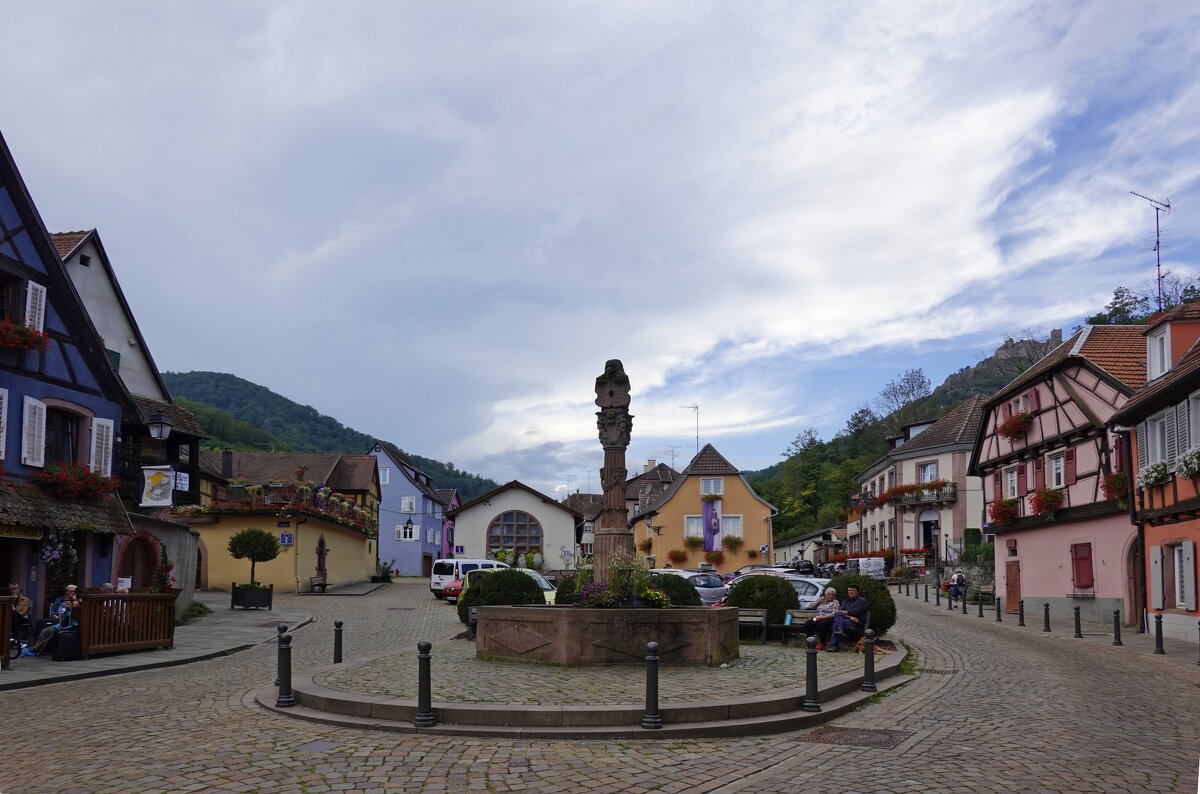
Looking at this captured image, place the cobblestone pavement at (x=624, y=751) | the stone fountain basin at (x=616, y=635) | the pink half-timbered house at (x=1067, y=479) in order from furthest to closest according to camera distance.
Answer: the pink half-timbered house at (x=1067, y=479)
the stone fountain basin at (x=616, y=635)
the cobblestone pavement at (x=624, y=751)

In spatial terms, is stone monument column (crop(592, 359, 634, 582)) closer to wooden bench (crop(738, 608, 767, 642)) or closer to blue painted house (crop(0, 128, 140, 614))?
wooden bench (crop(738, 608, 767, 642))

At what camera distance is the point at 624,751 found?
970 centimetres

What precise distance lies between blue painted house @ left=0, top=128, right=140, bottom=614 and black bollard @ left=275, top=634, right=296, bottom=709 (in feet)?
32.0

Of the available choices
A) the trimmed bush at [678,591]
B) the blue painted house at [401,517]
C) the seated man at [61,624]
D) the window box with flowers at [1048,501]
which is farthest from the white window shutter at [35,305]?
the blue painted house at [401,517]

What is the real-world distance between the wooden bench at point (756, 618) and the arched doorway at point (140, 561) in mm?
15318

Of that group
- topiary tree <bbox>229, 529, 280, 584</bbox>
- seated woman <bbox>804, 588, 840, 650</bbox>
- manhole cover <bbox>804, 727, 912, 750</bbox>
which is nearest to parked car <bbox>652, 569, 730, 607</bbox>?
seated woman <bbox>804, 588, 840, 650</bbox>

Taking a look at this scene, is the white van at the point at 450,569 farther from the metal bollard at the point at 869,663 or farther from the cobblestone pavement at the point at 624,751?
the metal bollard at the point at 869,663

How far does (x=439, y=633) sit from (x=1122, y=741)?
16677 millimetres

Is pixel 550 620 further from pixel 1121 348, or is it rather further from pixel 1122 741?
pixel 1121 348

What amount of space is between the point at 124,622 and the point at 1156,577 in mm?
23007

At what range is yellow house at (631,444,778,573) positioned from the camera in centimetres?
6147

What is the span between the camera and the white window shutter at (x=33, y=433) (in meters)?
20.6

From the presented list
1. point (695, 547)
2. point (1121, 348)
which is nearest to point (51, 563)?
point (1121, 348)

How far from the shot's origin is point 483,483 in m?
150
